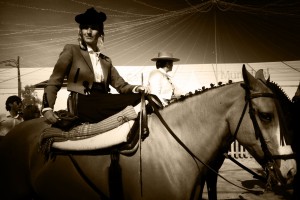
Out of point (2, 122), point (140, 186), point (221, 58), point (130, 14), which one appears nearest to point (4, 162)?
point (140, 186)

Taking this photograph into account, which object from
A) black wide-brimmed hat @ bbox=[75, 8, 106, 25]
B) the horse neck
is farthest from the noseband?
black wide-brimmed hat @ bbox=[75, 8, 106, 25]

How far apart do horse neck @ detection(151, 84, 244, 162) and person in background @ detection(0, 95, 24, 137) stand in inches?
213

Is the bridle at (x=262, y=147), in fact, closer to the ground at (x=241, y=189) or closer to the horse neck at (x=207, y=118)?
the horse neck at (x=207, y=118)

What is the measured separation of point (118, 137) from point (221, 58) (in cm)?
1740

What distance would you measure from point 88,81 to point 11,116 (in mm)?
5071

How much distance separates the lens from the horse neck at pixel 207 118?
2424 millimetres

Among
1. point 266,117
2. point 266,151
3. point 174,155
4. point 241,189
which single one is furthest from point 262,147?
point 241,189

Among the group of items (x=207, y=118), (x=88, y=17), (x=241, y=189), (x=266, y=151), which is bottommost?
(x=241, y=189)

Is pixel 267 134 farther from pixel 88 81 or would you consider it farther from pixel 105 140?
pixel 88 81

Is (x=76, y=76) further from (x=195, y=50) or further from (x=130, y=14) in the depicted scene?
(x=195, y=50)

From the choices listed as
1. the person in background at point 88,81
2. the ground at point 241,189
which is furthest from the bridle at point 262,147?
the ground at point 241,189

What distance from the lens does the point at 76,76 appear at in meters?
2.84

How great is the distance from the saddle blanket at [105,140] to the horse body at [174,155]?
0.11 meters

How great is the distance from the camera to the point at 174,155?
2.37 meters
